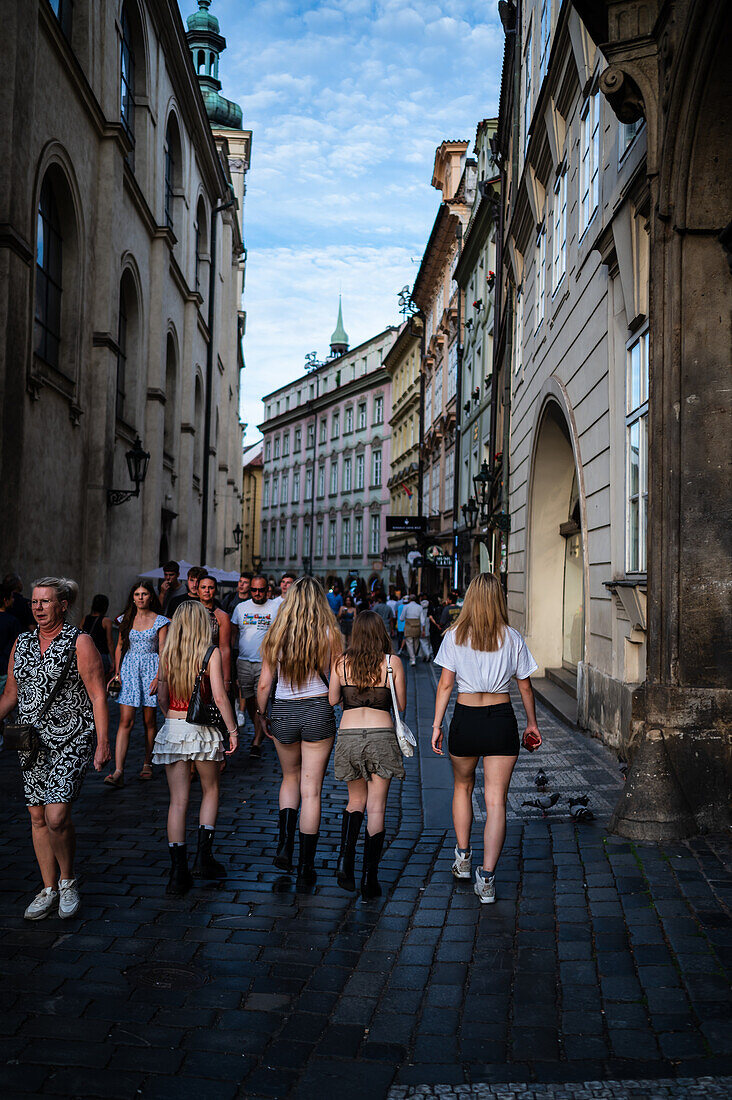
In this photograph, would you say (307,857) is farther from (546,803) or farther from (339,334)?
(339,334)

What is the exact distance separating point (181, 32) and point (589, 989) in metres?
26.1

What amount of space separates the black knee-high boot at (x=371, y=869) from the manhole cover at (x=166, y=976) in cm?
139

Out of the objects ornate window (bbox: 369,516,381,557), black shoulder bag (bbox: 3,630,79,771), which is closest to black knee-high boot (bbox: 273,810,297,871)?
black shoulder bag (bbox: 3,630,79,771)

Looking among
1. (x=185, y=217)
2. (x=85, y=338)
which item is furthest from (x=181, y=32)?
(x=85, y=338)

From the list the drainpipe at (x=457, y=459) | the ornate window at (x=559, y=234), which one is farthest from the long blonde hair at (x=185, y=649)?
the drainpipe at (x=457, y=459)

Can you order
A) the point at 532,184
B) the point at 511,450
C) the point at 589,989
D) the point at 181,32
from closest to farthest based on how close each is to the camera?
the point at 589,989 → the point at 532,184 → the point at 511,450 → the point at 181,32

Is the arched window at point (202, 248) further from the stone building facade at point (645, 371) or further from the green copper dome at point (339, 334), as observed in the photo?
the green copper dome at point (339, 334)

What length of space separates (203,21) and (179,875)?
51.1m

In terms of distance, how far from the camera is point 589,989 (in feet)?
13.6

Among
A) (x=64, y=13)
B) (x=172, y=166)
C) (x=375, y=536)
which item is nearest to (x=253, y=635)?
(x=64, y=13)

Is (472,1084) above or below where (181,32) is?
below

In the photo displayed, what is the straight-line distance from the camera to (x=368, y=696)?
5.76 meters

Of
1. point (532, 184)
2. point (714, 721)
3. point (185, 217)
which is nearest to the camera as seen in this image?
point (714, 721)

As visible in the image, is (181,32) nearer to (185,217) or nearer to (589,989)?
(185,217)
